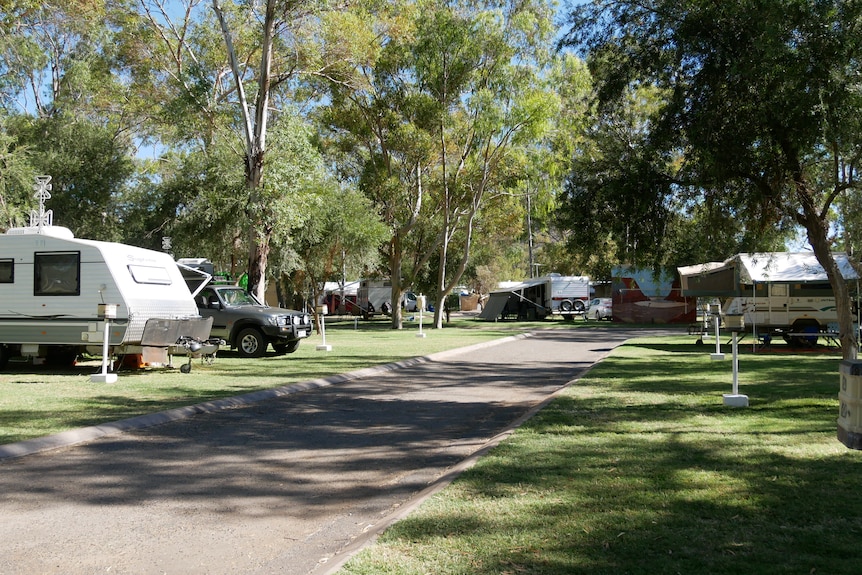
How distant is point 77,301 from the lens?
1416cm

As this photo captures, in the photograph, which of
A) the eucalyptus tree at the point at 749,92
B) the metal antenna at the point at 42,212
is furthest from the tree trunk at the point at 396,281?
the eucalyptus tree at the point at 749,92

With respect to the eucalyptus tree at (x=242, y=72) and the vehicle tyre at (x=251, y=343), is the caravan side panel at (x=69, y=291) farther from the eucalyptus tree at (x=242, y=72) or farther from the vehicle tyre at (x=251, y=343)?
the eucalyptus tree at (x=242, y=72)

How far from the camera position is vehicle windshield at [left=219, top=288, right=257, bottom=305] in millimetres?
18906

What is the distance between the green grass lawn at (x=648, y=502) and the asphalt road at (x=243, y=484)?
18.8 inches

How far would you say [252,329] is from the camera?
18.5 metres

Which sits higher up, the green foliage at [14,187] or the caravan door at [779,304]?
the green foliage at [14,187]

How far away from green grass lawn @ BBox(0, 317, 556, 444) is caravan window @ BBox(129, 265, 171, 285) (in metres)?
1.80

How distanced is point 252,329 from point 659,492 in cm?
1433

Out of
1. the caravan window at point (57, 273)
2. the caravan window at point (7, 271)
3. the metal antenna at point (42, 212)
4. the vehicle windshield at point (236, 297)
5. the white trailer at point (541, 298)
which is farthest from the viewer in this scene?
the white trailer at point (541, 298)

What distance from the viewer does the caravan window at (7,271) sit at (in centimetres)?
1460

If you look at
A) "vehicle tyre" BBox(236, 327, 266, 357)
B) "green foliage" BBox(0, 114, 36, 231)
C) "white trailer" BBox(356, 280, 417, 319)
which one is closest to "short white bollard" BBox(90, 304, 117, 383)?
"vehicle tyre" BBox(236, 327, 266, 357)

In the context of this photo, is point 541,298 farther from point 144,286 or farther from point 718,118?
point 718,118

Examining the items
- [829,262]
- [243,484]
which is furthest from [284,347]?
[243,484]

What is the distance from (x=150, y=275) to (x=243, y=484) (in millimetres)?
9799
